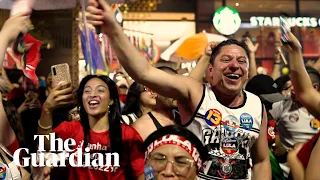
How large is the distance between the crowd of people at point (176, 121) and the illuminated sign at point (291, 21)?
1096cm

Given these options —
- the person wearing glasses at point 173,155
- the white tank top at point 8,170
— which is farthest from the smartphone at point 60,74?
the person wearing glasses at point 173,155

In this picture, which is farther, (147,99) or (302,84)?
(147,99)

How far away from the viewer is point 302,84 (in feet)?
9.68

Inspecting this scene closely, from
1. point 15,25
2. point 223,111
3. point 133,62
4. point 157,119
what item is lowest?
point 157,119

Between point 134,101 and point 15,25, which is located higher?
point 15,25

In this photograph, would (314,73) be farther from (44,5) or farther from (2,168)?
(2,168)

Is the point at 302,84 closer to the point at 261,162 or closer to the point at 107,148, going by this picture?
the point at 261,162

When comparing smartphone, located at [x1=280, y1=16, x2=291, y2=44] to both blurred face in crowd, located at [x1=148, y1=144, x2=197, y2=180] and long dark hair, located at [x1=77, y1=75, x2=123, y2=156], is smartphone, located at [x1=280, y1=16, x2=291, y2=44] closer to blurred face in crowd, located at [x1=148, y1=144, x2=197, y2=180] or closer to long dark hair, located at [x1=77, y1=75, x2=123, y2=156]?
blurred face in crowd, located at [x1=148, y1=144, x2=197, y2=180]

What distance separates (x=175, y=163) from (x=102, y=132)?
1.27m

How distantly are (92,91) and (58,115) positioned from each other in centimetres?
117

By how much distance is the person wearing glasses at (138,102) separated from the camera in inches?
179

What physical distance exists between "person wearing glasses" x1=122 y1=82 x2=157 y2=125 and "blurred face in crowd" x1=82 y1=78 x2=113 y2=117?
72cm

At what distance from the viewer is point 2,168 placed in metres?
2.95

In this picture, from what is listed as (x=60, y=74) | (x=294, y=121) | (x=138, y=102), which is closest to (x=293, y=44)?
(x=60, y=74)
